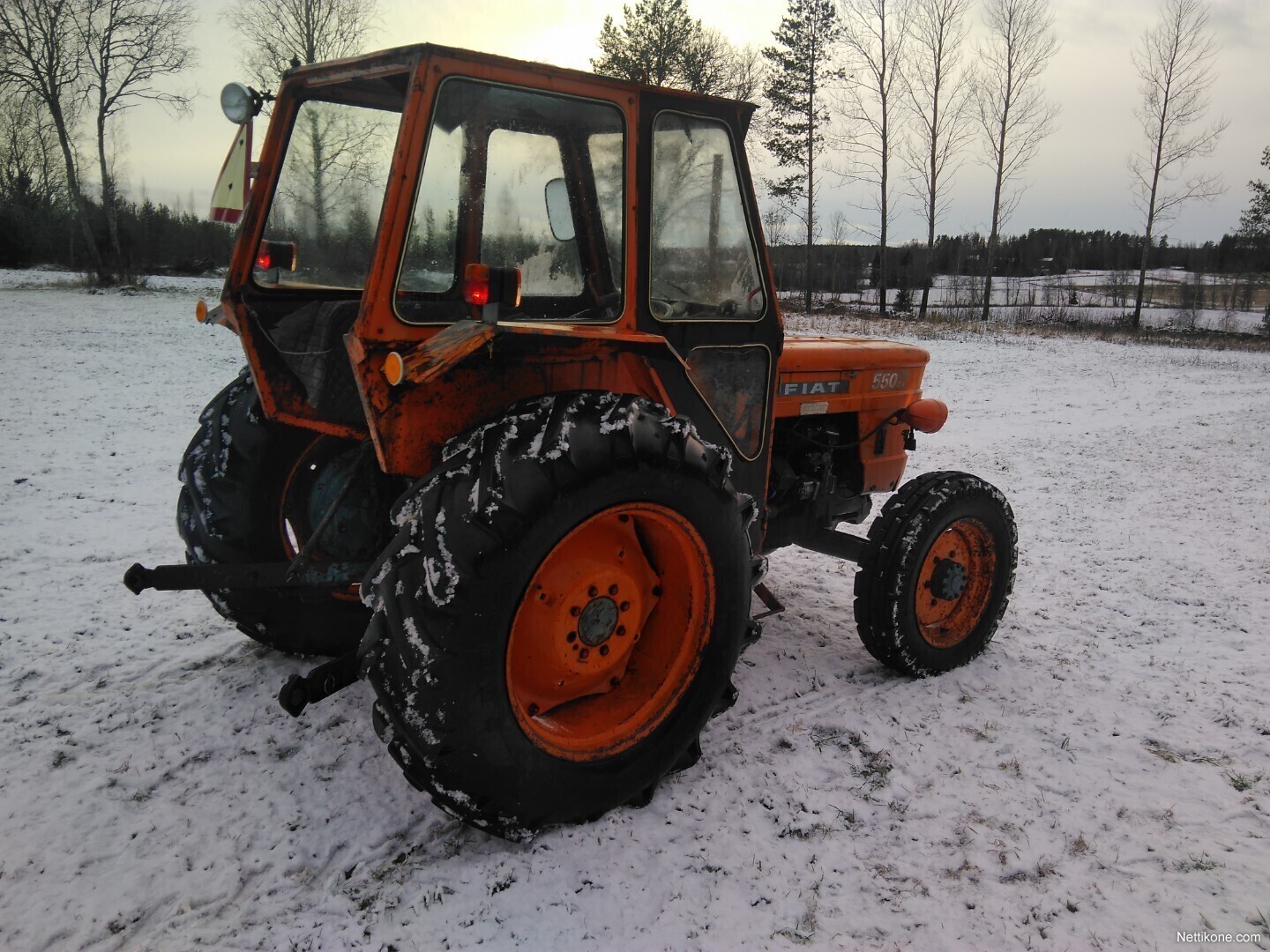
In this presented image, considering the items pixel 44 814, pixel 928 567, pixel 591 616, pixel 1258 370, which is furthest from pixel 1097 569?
pixel 1258 370

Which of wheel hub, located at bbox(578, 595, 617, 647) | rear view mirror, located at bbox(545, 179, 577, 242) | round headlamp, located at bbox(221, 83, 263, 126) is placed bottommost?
wheel hub, located at bbox(578, 595, 617, 647)

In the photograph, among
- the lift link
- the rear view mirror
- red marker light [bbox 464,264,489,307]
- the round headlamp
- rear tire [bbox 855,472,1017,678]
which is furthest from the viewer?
rear tire [bbox 855,472,1017,678]

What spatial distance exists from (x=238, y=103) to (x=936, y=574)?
3.22 metres

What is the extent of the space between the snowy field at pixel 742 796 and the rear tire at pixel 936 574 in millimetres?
157

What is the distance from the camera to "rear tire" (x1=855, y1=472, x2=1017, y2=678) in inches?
135

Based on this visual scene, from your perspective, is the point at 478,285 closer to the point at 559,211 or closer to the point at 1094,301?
the point at 559,211

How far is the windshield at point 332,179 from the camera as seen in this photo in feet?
→ 9.78

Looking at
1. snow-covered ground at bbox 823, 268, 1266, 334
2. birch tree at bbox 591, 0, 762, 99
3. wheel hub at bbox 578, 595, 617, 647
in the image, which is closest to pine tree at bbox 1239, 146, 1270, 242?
snow-covered ground at bbox 823, 268, 1266, 334

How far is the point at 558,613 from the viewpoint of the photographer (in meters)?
2.52

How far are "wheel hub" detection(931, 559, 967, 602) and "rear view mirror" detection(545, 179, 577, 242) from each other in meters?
2.07

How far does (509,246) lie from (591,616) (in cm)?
134

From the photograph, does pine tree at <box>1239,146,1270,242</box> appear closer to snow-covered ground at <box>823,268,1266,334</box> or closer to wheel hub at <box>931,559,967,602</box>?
snow-covered ground at <box>823,268,1266,334</box>

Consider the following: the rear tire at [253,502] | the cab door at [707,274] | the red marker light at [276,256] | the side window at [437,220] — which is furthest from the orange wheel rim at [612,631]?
the red marker light at [276,256]

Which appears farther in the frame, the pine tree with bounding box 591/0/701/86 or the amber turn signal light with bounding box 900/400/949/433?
the pine tree with bounding box 591/0/701/86
